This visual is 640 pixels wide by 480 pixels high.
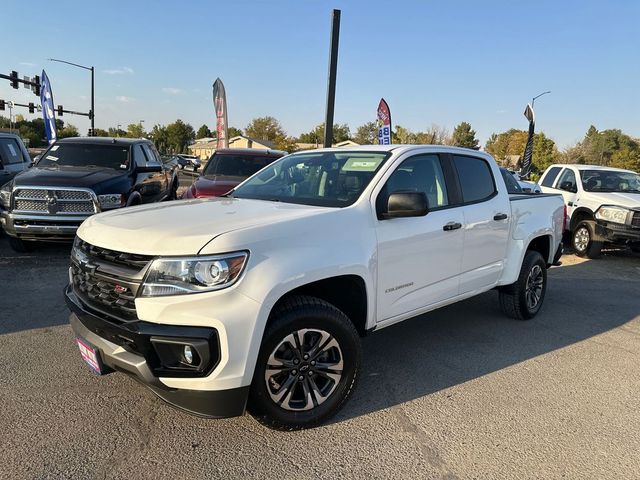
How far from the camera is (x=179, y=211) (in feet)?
11.0

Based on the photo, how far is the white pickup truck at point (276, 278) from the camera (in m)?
2.62

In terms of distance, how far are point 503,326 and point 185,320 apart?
3826mm

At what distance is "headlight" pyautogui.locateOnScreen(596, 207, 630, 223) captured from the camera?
902 centimetres

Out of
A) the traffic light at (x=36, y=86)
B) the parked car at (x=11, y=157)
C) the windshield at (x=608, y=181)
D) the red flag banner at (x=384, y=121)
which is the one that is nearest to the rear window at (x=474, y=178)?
the windshield at (x=608, y=181)

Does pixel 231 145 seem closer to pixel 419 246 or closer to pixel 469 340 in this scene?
pixel 469 340

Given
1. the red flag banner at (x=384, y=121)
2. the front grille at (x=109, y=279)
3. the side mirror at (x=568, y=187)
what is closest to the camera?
the front grille at (x=109, y=279)

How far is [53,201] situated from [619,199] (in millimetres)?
9838

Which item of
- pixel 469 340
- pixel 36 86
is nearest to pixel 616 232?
pixel 469 340

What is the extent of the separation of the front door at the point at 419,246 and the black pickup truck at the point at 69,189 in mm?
5255

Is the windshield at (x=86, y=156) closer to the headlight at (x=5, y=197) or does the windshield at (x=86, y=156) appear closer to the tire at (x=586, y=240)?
the headlight at (x=5, y=197)

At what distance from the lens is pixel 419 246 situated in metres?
3.70

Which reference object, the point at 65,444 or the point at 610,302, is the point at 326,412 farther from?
the point at 610,302

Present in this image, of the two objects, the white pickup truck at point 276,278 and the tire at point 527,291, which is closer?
the white pickup truck at point 276,278

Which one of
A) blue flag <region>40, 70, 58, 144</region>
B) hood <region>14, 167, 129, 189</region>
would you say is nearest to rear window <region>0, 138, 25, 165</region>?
hood <region>14, 167, 129, 189</region>
